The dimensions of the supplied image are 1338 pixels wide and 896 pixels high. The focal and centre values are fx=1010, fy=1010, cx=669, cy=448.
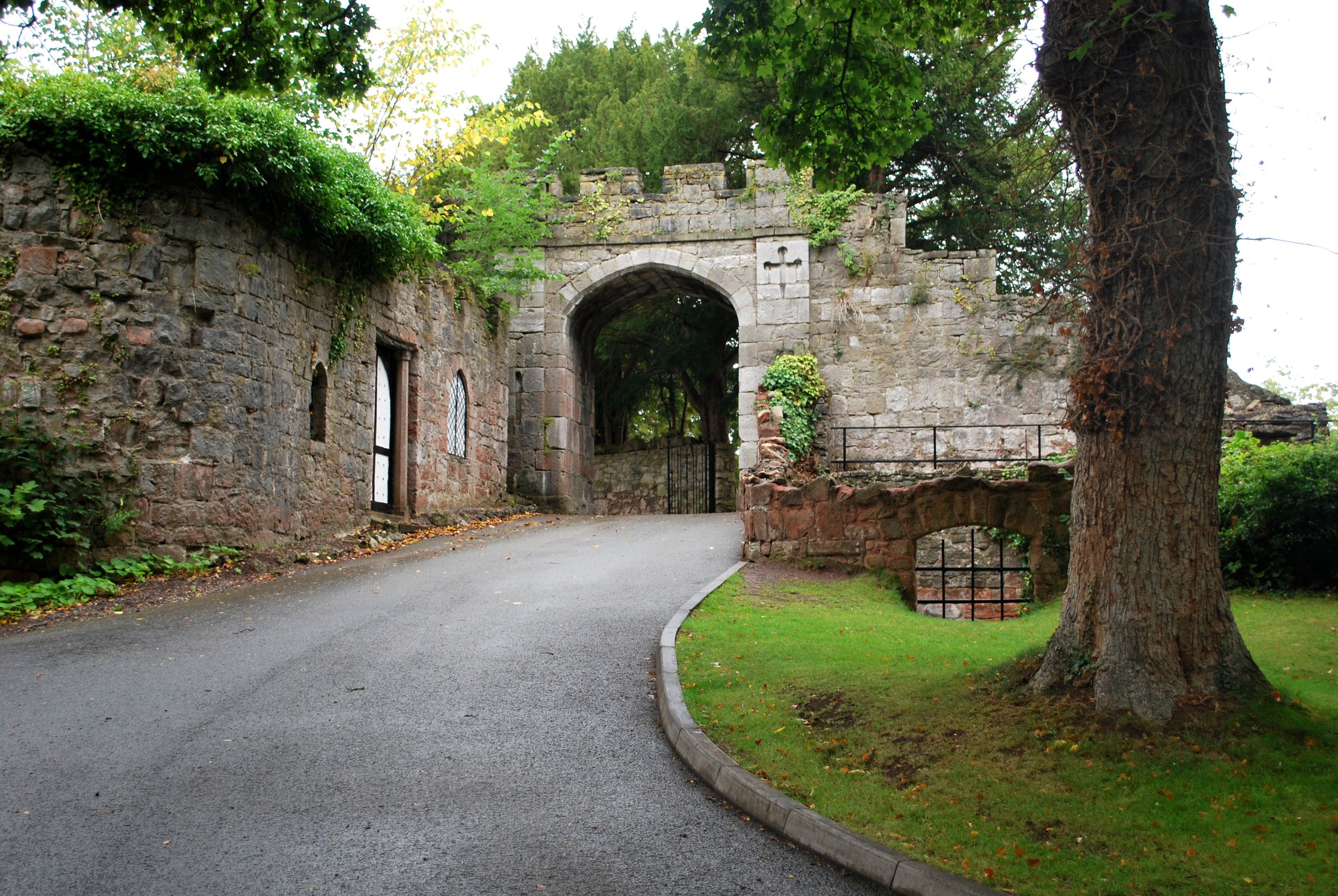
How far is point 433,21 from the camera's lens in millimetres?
20281

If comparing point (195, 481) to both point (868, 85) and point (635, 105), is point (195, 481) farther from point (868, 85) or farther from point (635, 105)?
point (635, 105)

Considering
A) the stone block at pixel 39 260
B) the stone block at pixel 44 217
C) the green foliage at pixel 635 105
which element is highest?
the green foliage at pixel 635 105

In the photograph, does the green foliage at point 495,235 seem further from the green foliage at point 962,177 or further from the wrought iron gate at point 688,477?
the wrought iron gate at point 688,477

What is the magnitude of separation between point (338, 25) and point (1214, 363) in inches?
247

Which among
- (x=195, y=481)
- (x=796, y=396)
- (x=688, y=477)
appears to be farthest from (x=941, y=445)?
(x=195, y=481)

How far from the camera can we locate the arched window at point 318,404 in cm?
1235

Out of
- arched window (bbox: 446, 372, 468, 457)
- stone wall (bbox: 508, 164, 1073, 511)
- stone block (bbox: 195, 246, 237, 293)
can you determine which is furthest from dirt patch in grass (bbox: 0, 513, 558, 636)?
stone wall (bbox: 508, 164, 1073, 511)

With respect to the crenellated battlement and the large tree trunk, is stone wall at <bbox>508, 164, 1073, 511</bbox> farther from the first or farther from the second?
the large tree trunk

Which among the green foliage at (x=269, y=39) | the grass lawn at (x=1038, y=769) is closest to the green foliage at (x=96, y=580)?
the green foliage at (x=269, y=39)

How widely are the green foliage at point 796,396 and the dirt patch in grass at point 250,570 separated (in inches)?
203

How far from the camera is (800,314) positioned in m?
19.2

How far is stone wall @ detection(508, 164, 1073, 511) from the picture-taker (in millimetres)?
18609

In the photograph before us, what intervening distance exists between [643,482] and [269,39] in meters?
18.9

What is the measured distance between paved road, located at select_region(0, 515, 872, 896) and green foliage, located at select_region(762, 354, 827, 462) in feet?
27.8
